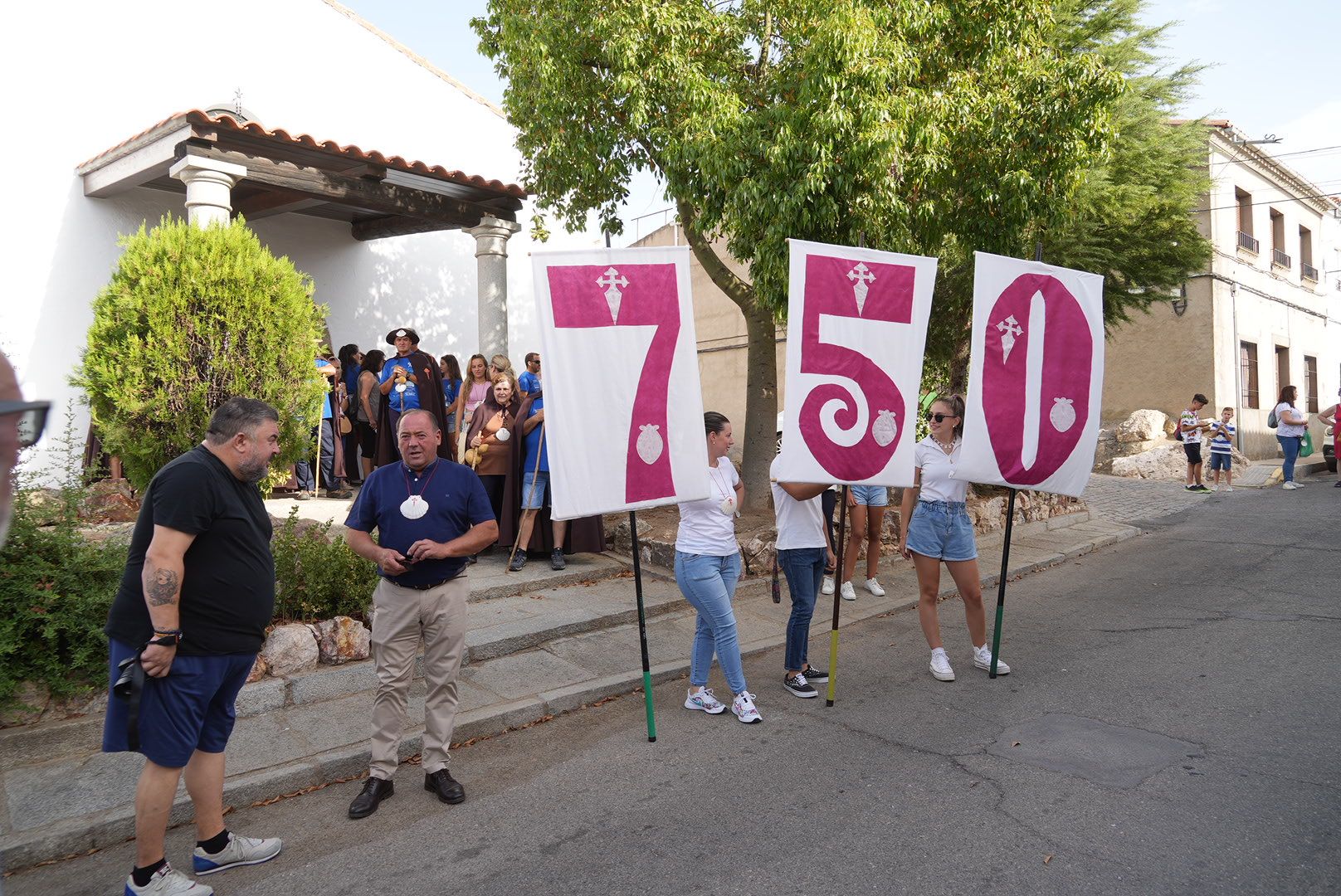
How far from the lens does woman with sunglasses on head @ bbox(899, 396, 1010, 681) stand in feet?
19.2

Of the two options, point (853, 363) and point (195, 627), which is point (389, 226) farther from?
point (195, 627)

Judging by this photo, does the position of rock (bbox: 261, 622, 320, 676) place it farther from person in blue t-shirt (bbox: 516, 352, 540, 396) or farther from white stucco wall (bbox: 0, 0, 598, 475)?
white stucco wall (bbox: 0, 0, 598, 475)

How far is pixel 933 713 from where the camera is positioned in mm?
5258

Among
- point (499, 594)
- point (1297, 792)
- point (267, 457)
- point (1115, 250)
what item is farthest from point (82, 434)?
point (1115, 250)

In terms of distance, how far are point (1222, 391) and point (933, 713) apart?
19170 millimetres

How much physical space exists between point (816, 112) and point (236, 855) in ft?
22.2

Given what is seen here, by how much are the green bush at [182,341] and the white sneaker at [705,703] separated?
4015mm

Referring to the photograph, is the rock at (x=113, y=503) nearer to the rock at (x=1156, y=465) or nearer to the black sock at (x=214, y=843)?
the black sock at (x=214, y=843)

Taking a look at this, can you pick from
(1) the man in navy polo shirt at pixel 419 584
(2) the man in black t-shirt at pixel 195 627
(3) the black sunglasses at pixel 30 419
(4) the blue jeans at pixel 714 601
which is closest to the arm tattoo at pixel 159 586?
(2) the man in black t-shirt at pixel 195 627

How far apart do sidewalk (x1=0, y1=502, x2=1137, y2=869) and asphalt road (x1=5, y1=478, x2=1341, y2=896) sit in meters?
0.13

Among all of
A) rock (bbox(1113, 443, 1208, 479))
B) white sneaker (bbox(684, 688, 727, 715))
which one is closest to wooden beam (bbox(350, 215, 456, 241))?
white sneaker (bbox(684, 688, 727, 715))

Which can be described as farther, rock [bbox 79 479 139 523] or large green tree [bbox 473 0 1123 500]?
large green tree [bbox 473 0 1123 500]

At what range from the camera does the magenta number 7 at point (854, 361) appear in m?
5.27

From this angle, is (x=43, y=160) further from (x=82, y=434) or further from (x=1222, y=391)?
(x=1222, y=391)
